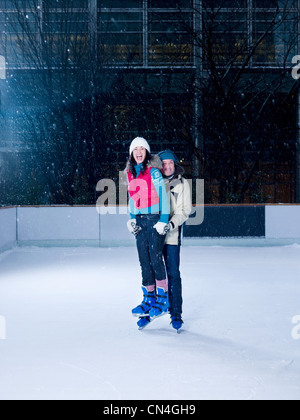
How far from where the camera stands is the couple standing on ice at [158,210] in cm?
436

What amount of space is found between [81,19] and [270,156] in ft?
22.4

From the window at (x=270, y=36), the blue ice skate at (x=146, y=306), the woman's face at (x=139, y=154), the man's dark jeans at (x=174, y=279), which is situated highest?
the window at (x=270, y=36)

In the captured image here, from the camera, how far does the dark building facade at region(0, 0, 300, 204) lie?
46.8 feet

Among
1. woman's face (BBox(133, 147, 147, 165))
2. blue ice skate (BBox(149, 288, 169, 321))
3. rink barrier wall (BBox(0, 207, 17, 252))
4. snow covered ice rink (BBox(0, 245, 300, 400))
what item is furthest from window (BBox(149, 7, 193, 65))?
blue ice skate (BBox(149, 288, 169, 321))

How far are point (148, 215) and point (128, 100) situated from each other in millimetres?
12273

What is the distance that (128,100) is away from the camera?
16.2 m

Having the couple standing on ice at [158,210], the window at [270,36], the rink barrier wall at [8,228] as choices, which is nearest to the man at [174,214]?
the couple standing on ice at [158,210]

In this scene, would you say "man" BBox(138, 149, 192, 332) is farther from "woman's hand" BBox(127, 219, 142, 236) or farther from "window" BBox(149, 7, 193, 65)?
"window" BBox(149, 7, 193, 65)

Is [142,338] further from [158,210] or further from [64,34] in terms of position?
[64,34]

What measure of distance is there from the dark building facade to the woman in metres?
8.31

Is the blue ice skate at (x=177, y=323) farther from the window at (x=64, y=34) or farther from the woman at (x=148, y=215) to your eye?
the window at (x=64, y=34)

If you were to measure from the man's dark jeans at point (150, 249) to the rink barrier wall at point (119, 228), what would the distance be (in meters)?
6.43
